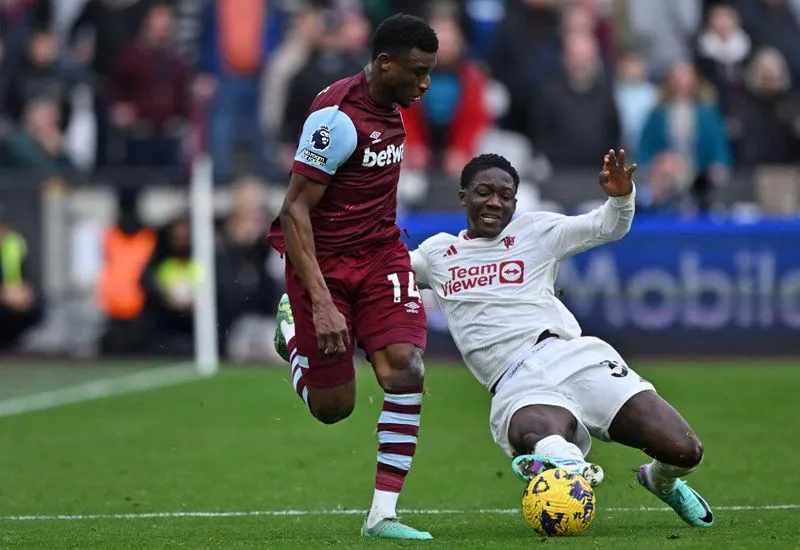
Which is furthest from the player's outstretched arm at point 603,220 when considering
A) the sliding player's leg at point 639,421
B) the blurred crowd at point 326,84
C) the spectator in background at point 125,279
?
the spectator in background at point 125,279

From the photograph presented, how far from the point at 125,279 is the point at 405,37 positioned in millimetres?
12679

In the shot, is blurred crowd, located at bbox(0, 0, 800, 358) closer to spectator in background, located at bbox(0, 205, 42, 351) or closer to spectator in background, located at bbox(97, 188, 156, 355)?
spectator in background, located at bbox(97, 188, 156, 355)

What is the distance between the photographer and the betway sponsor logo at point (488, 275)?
9461mm

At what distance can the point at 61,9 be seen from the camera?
2616 centimetres

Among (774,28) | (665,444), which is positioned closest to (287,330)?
(665,444)

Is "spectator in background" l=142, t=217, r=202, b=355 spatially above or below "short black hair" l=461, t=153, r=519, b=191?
below

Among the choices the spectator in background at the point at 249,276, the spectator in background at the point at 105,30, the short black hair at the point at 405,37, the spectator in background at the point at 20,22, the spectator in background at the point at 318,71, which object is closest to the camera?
the short black hair at the point at 405,37

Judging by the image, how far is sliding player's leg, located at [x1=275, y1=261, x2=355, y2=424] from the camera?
9172 millimetres

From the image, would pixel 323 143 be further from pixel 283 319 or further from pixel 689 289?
pixel 689 289

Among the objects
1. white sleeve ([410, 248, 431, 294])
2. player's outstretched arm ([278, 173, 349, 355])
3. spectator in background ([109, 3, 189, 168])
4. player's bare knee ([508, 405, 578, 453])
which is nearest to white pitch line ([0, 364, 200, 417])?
spectator in background ([109, 3, 189, 168])

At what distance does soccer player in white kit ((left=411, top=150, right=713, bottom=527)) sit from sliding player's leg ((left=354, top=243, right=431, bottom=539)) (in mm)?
423

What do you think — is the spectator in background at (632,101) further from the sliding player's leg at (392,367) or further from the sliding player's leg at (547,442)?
the sliding player's leg at (547,442)

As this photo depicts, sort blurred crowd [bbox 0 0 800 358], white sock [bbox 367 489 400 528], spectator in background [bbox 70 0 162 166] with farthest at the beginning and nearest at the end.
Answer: spectator in background [bbox 70 0 162 166] < blurred crowd [bbox 0 0 800 358] < white sock [bbox 367 489 400 528]

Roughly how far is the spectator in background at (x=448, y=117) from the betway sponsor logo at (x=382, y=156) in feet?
38.5
